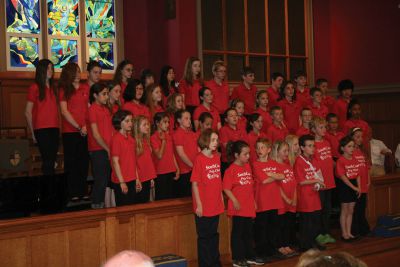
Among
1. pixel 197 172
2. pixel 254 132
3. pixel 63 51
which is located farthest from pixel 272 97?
pixel 63 51

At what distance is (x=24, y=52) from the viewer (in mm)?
8961

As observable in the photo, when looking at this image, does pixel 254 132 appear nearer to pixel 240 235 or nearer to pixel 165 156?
pixel 165 156

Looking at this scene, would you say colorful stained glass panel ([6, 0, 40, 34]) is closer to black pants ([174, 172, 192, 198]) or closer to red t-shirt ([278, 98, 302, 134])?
red t-shirt ([278, 98, 302, 134])

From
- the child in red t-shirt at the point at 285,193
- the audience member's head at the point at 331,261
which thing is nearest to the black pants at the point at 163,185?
the child in red t-shirt at the point at 285,193

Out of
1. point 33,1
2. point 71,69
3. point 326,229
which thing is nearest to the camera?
point 71,69

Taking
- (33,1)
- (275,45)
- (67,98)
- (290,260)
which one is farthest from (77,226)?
(275,45)

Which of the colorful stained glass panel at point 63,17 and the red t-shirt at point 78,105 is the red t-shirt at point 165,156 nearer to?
the red t-shirt at point 78,105

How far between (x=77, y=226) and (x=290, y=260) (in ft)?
7.13

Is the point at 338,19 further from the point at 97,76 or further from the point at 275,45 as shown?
the point at 97,76

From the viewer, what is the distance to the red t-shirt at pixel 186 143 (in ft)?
20.6

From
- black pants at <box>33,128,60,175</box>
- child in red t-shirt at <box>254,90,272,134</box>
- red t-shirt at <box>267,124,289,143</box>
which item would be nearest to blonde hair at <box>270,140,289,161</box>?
red t-shirt at <box>267,124,289,143</box>

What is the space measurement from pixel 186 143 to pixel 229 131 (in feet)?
2.30

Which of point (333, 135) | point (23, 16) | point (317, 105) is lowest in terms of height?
point (333, 135)

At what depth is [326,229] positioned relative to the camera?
6934 millimetres
